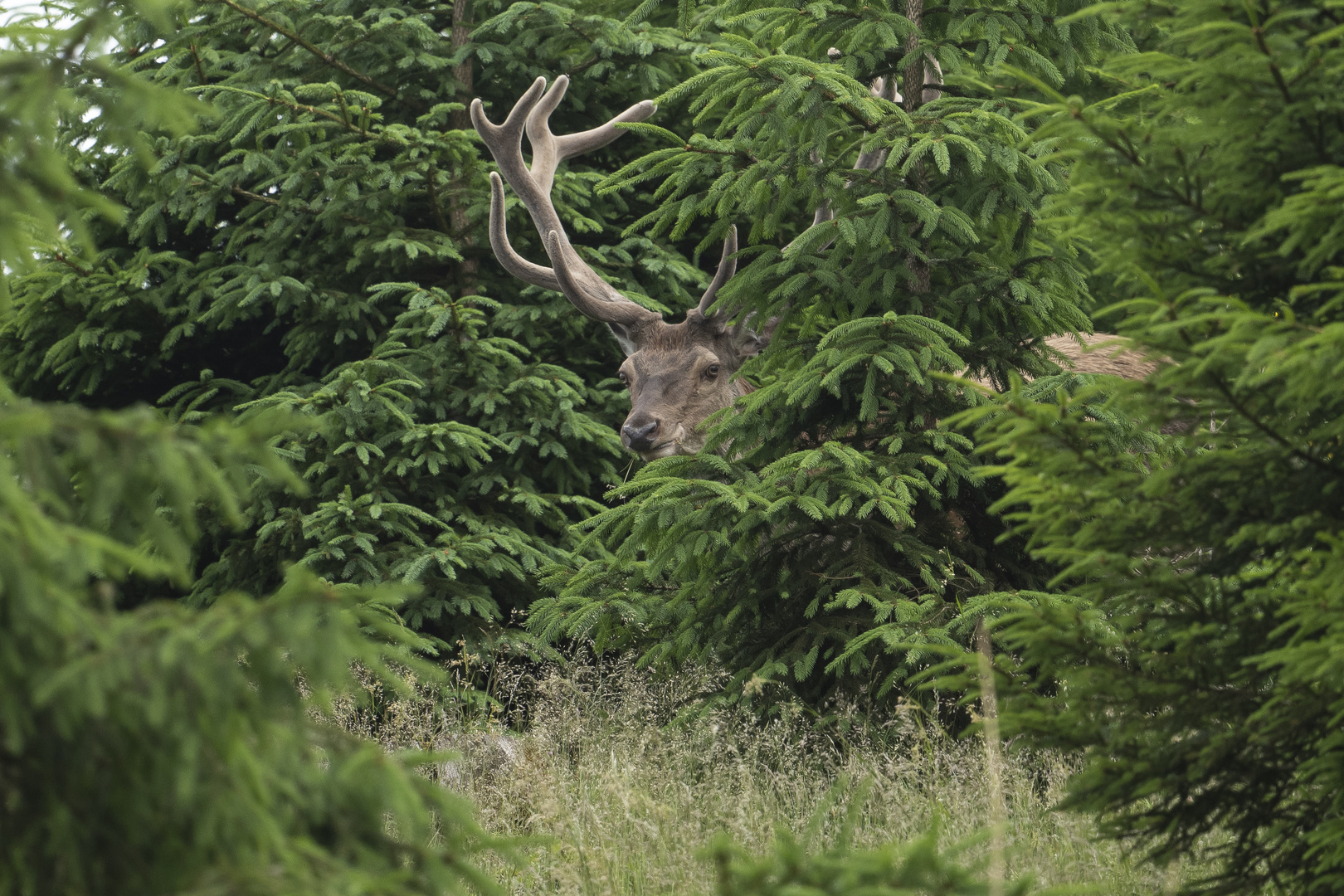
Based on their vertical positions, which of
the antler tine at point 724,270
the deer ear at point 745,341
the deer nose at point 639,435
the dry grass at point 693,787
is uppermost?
the antler tine at point 724,270

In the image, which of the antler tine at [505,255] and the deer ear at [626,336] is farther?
the deer ear at [626,336]

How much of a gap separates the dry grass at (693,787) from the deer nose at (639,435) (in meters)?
1.09

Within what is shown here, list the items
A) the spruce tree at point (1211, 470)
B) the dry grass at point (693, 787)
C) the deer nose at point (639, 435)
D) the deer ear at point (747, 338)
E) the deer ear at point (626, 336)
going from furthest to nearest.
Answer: the deer ear at point (626, 336) → the deer ear at point (747, 338) → the deer nose at point (639, 435) → the dry grass at point (693, 787) → the spruce tree at point (1211, 470)

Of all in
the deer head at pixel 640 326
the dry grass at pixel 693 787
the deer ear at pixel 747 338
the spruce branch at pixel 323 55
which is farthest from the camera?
the spruce branch at pixel 323 55

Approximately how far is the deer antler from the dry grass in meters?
2.07

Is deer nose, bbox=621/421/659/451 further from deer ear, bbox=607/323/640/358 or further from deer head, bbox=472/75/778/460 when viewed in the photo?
deer ear, bbox=607/323/640/358

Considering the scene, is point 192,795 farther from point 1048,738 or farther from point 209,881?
point 1048,738

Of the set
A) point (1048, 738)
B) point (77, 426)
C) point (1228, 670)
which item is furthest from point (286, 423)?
point (1228, 670)

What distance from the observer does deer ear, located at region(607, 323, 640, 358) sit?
6.63m

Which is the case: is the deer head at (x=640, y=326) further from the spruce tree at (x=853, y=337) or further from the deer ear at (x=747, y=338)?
the spruce tree at (x=853, y=337)

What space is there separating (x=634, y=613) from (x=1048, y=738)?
2579 millimetres

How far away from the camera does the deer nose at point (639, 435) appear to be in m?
5.92

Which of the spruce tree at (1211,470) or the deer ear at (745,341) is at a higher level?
the spruce tree at (1211,470)

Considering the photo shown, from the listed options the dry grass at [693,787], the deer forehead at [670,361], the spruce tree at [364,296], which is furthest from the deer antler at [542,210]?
the dry grass at [693,787]
